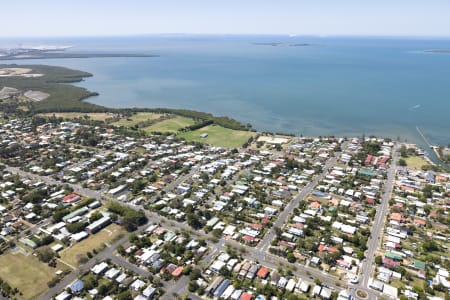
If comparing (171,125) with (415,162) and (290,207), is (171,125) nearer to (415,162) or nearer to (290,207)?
(290,207)

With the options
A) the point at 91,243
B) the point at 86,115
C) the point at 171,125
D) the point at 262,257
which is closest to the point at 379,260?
the point at 262,257

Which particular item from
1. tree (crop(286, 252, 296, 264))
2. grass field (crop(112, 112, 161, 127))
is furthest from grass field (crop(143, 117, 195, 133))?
tree (crop(286, 252, 296, 264))

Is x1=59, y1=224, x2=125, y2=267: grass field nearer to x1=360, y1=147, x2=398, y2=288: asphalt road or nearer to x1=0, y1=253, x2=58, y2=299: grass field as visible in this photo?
x1=0, y1=253, x2=58, y2=299: grass field

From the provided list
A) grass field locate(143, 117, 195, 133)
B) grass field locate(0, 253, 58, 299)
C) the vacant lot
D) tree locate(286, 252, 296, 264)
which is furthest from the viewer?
the vacant lot

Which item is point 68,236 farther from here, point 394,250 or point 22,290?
point 394,250

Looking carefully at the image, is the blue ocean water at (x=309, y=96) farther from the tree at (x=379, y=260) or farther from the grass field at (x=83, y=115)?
the tree at (x=379, y=260)

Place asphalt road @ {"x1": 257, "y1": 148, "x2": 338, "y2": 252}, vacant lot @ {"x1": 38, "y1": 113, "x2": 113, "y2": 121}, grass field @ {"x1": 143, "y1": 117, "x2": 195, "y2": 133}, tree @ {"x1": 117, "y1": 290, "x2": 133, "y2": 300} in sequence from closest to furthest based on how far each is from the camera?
tree @ {"x1": 117, "y1": 290, "x2": 133, "y2": 300}, asphalt road @ {"x1": 257, "y1": 148, "x2": 338, "y2": 252}, grass field @ {"x1": 143, "y1": 117, "x2": 195, "y2": 133}, vacant lot @ {"x1": 38, "y1": 113, "x2": 113, "y2": 121}
